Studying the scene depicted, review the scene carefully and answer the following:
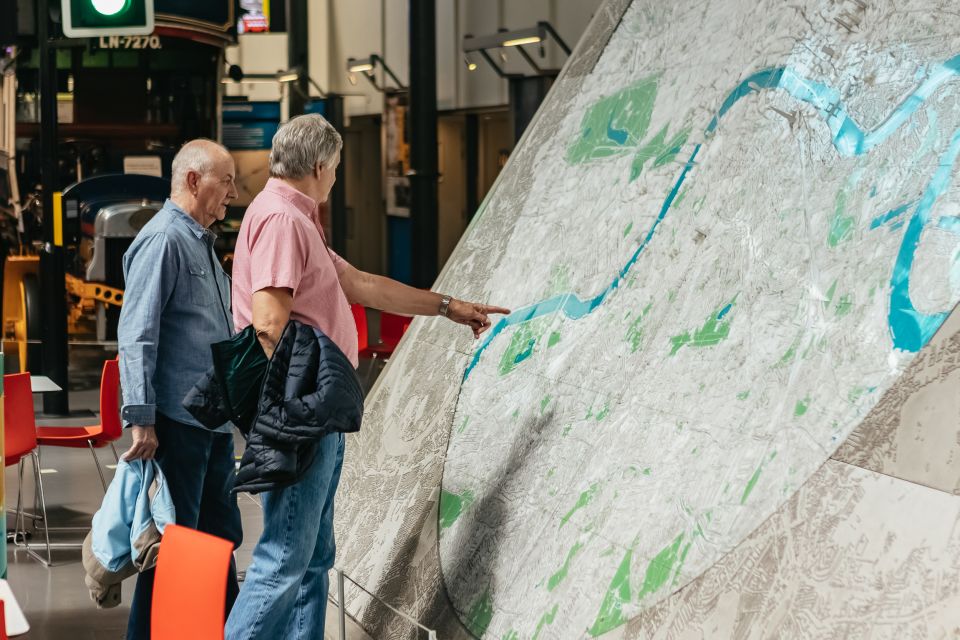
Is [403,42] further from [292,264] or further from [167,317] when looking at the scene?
[292,264]

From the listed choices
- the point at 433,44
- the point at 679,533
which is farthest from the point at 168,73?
the point at 679,533

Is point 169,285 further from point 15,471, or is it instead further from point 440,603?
point 15,471

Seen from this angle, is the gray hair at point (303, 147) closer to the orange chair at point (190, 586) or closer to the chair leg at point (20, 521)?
the orange chair at point (190, 586)

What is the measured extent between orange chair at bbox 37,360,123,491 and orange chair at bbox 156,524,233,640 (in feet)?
11.5

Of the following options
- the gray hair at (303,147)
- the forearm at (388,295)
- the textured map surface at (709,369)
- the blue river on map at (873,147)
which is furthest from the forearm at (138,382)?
the blue river on map at (873,147)

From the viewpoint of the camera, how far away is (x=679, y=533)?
311 cm

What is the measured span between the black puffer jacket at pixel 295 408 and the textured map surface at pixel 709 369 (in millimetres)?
678

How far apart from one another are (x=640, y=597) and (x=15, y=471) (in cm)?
586

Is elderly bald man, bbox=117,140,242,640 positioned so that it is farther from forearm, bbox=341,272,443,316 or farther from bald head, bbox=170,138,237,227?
forearm, bbox=341,272,443,316

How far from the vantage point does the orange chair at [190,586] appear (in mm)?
2748

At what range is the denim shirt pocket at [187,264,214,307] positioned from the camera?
411 cm

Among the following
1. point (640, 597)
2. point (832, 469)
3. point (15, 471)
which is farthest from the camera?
point (15, 471)

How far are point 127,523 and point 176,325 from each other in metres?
0.65

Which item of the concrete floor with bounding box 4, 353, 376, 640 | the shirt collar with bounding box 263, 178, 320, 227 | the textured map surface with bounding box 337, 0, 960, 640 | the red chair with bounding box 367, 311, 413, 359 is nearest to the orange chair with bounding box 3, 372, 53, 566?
the concrete floor with bounding box 4, 353, 376, 640
